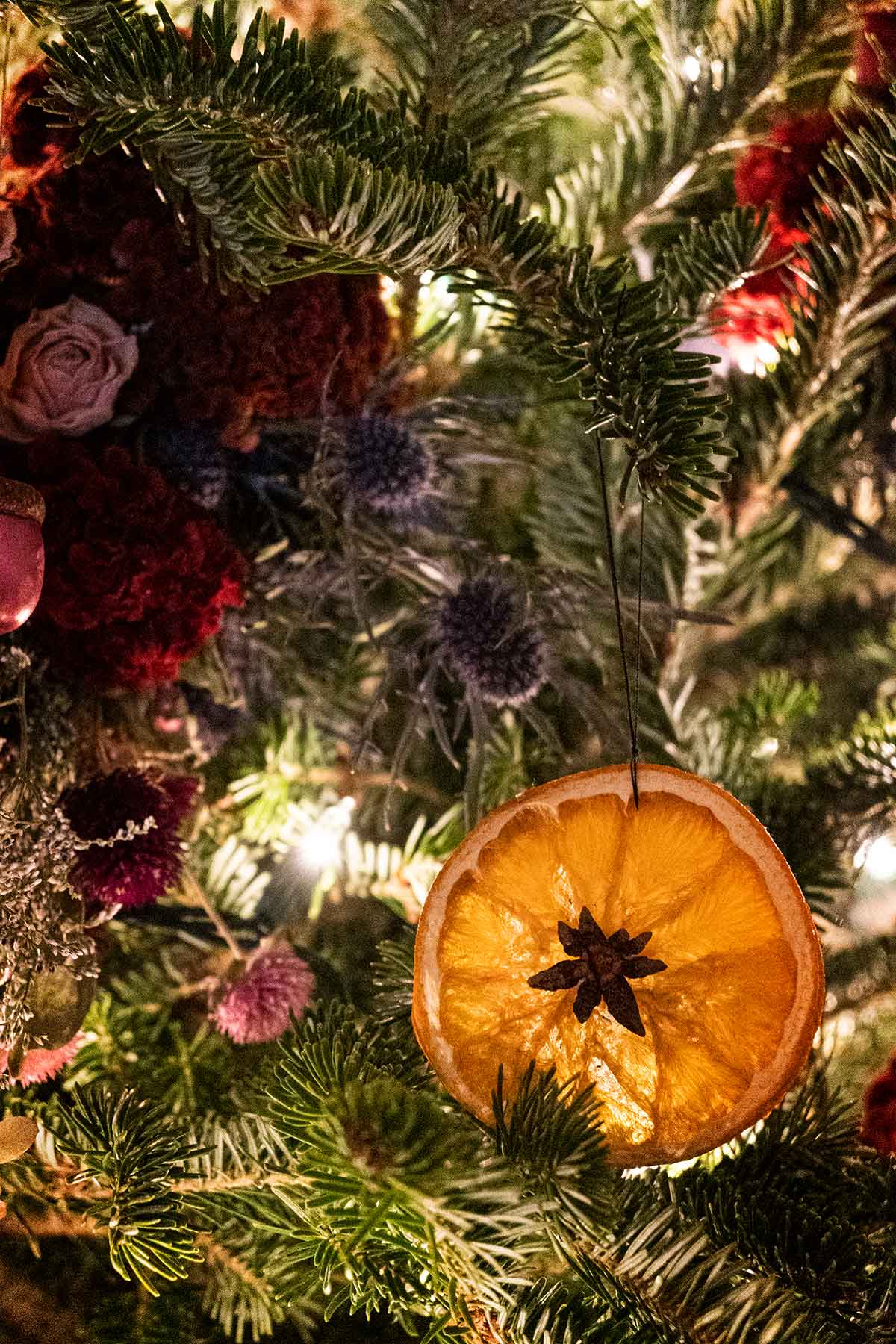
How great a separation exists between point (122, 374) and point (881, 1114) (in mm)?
669

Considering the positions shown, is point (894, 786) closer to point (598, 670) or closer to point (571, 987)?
point (598, 670)

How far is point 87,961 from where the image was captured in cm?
60

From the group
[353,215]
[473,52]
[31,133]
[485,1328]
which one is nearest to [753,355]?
[473,52]

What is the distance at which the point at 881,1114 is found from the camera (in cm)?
61

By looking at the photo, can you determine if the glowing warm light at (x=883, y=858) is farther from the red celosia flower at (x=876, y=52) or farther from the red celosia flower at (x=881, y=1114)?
the red celosia flower at (x=876, y=52)

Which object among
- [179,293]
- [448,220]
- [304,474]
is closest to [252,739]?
[304,474]

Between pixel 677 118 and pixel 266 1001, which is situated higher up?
pixel 677 118

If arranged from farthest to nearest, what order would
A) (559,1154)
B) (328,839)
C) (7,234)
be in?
(328,839) → (7,234) → (559,1154)

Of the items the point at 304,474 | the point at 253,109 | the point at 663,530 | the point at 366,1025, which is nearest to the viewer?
the point at 253,109

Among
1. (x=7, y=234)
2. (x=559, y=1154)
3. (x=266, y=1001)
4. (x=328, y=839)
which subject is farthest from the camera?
(x=328, y=839)

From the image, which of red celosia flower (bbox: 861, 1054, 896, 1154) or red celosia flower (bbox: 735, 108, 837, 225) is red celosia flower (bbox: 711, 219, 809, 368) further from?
red celosia flower (bbox: 861, 1054, 896, 1154)

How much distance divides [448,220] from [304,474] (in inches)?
9.9

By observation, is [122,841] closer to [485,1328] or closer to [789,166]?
[485,1328]

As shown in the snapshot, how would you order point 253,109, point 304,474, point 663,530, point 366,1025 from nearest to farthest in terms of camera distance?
1. point 253,109
2. point 366,1025
3. point 304,474
4. point 663,530
